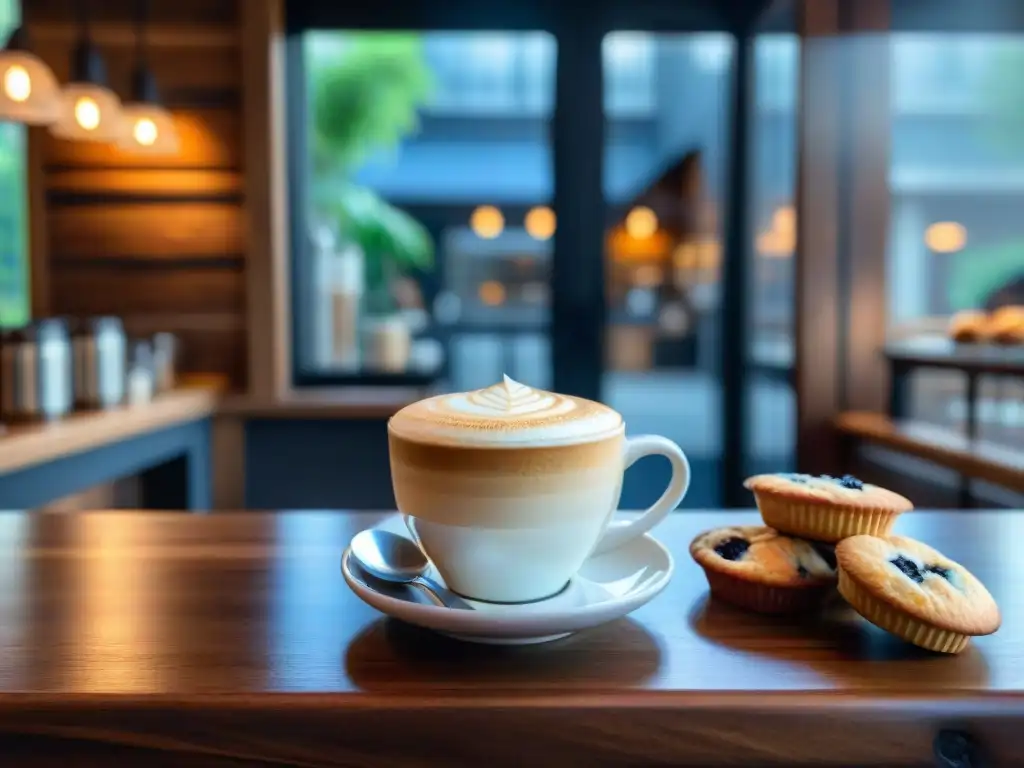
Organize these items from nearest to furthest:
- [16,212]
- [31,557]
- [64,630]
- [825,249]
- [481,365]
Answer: [64,630] → [31,557] → [825,249] → [16,212] → [481,365]

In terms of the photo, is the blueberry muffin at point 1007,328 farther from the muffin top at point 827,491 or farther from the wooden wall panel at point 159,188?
the wooden wall panel at point 159,188

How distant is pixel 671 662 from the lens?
0.55 m

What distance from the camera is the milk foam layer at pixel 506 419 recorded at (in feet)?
1.77

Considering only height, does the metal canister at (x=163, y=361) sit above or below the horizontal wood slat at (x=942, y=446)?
above

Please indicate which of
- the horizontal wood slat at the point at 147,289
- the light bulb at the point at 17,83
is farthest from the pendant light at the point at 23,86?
the horizontal wood slat at the point at 147,289

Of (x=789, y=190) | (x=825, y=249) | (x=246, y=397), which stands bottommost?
(x=246, y=397)

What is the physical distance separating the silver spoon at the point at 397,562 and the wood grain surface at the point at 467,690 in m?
0.03

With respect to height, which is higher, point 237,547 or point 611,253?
point 611,253

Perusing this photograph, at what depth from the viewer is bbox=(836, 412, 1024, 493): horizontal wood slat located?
2004mm

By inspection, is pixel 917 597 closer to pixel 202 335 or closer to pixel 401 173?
pixel 202 335

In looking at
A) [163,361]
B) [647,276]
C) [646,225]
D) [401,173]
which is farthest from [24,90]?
[646,225]

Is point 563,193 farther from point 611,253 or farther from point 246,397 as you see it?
point 246,397

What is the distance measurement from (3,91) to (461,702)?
207 centimetres

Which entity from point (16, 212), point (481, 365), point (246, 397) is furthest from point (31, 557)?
point (481, 365)
